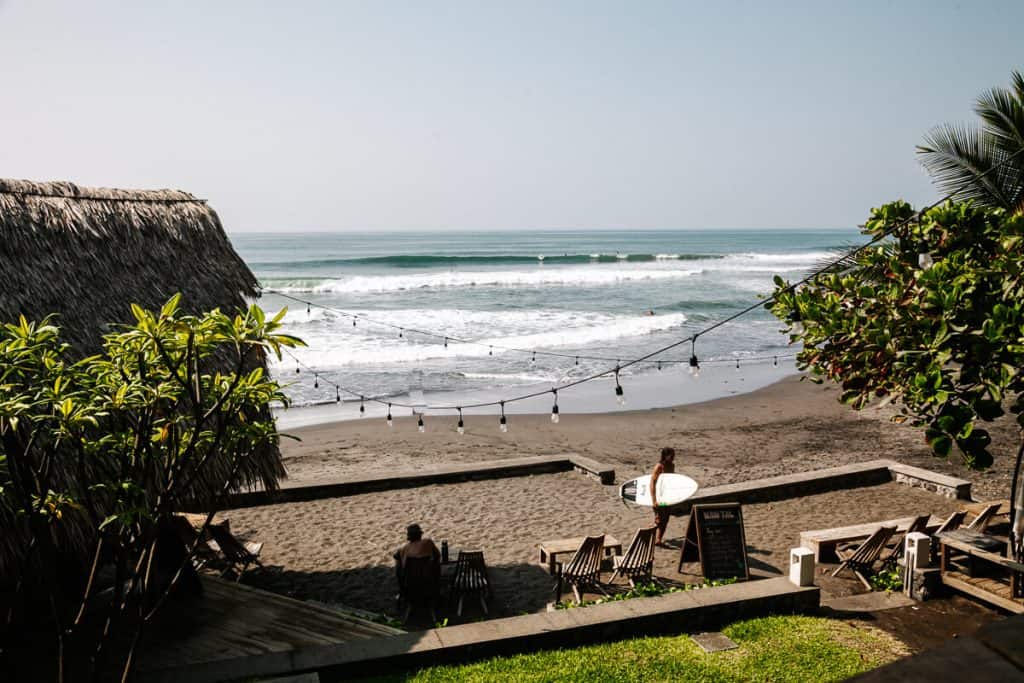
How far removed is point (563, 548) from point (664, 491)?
1563 millimetres

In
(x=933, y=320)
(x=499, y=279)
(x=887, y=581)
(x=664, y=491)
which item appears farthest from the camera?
(x=499, y=279)

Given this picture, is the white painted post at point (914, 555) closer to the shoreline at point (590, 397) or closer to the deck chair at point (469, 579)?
the deck chair at point (469, 579)

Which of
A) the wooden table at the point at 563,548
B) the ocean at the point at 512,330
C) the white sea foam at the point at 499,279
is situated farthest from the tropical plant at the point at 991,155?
→ the white sea foam at the point at 499,279

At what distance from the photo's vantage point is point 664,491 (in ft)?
30.5

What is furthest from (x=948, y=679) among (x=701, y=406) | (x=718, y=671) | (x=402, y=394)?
(x=402, y=394)

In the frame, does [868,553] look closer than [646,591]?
No

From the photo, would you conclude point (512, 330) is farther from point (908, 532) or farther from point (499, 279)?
point (908, 532)

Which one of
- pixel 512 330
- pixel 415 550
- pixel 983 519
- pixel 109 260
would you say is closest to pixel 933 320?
pixel 983 519

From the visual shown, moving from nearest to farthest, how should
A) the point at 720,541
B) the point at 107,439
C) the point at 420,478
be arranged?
1. the point at 107,439
2. the point at 720,541
3. the point at 420,478

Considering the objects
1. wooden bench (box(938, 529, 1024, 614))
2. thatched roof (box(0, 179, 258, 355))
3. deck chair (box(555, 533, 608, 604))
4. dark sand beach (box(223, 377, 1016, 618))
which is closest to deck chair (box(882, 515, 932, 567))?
wooden bench (box(938, 529, 1024, 614))

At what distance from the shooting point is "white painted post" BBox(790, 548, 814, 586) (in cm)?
764

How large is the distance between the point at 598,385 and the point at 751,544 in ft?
44.5

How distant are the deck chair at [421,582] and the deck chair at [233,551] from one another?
241 cm

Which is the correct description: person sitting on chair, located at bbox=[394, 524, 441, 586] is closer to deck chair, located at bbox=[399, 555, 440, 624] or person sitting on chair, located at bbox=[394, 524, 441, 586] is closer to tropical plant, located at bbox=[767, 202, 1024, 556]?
deck chair, located at bbox=[399, 555, 440, 624]
